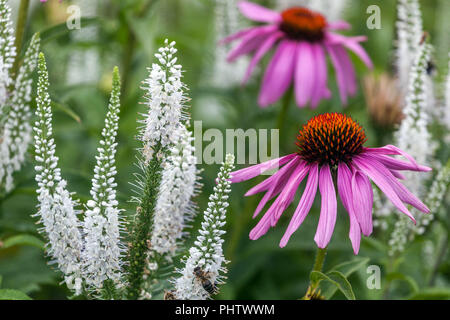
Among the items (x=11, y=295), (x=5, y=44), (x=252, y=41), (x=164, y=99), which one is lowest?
(x=11, y=295)

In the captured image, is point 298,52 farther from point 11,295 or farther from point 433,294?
point 11,295

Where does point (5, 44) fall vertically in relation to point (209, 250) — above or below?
above

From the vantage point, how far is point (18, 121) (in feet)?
2.70

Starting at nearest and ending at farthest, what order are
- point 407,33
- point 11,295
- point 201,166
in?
1. point 11,295
2. point 407,33
3. point 201,166

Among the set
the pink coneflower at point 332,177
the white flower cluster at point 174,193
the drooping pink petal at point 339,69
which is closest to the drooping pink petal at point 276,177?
the pink coneflower at point 332,177

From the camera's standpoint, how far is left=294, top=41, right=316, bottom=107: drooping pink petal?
1.19 metres

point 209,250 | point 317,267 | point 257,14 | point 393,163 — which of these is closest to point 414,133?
point 393,163

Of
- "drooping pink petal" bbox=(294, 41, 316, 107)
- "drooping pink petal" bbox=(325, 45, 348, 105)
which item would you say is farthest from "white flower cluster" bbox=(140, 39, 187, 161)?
"drooping pink petal" bbox=(325, 45, 348, 105)

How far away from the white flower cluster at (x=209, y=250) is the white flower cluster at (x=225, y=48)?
78cm

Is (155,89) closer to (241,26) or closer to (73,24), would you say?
(73,24)

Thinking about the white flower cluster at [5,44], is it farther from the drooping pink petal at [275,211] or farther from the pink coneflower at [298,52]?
the pink coneflower at [298,52]

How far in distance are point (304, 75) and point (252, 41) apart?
17 centimetres

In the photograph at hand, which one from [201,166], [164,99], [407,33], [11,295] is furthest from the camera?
[201,166]

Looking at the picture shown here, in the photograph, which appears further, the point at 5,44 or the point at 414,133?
the point at 414,133
